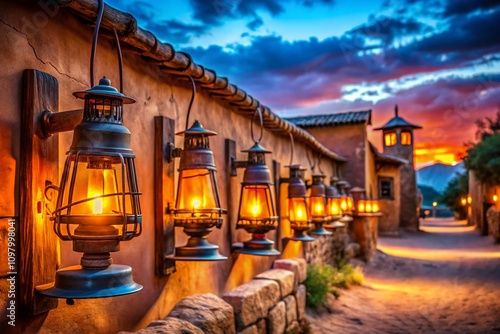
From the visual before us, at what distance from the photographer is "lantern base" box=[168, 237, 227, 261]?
3297 millimetres

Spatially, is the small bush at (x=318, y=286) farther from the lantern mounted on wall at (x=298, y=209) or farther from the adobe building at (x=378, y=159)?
the adobe building at (x=378, y=159)

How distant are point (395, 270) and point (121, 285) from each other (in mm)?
12260

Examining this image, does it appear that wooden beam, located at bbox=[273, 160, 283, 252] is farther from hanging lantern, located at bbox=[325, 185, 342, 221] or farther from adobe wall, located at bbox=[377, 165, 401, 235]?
adobe wall, located at bbox=[377, 165, 401, 235]

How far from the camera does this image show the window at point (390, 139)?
29.5 m

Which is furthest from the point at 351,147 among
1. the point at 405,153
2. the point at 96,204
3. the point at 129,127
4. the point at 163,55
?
the point at 405,153

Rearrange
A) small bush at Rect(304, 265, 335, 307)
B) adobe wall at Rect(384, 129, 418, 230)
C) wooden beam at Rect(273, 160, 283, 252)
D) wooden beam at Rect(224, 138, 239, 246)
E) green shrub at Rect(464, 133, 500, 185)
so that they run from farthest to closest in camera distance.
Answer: adobe wall at Rect(384, 129, 418, 230)
green shrub at Rect(464, 133, 500, 185)
small bush at Rect(304, 265, 335, 307)
wooden beam at Rect(273, 160, 283, 252)
wooden beam at Rect(224, 138, 239, 246)

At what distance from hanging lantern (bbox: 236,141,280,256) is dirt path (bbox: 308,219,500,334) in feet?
8.01

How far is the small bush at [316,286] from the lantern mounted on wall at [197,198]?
14.2ft

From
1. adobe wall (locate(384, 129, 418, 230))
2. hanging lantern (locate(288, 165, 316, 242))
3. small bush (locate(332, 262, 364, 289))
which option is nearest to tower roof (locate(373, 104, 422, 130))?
adobe wall (locate(384, 129, 418, 230))

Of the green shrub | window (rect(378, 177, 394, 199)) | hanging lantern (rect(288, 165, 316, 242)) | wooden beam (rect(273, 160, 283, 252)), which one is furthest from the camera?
window (rect(378, 177, 394, 199))

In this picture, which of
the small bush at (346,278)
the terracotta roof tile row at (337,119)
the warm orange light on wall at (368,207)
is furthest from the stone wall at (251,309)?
the terracotta roof tile row at (337,119)

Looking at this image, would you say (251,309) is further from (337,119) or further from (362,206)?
(337,119)

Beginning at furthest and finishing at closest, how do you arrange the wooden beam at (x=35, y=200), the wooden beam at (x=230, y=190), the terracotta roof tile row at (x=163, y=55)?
1. the wooden beam at (x=230, y=190)
2. the terracotta roof tile row at (x=163, y=55)
3. the wooden beam at (x=35, y=200)

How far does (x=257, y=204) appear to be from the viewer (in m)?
4.40
